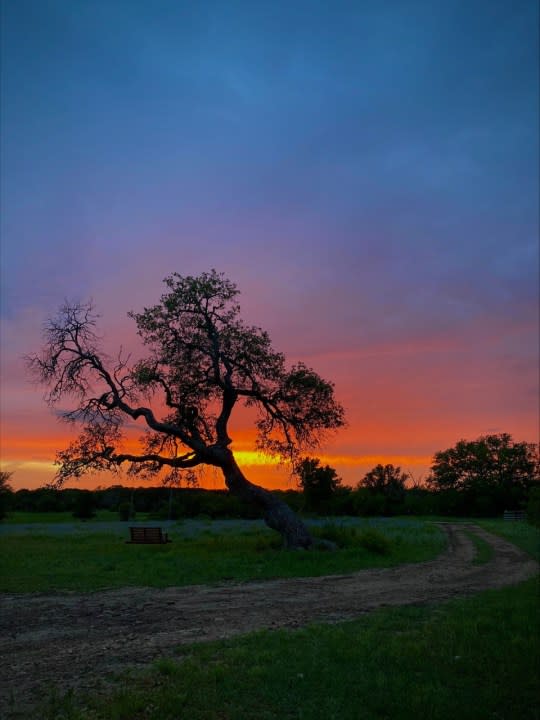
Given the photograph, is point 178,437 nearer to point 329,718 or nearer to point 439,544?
point 439,544

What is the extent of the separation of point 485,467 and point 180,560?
8650 centimetres

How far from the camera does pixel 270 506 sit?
24.7 m

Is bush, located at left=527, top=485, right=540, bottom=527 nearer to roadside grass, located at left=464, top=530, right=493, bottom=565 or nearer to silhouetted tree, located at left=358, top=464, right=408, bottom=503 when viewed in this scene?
roadside grass, located at left=464, top=530, right=493, bottom=565

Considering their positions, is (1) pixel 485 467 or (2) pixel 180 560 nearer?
(2) pixel 180 560

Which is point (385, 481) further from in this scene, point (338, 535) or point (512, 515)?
point (338, 535)

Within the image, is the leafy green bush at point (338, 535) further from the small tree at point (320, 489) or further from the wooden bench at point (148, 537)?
the small tree at point (320, 489)

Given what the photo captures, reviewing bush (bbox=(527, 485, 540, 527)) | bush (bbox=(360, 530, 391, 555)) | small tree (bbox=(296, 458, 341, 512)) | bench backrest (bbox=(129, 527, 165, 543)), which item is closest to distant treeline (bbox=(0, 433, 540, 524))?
small tree (bbox=(296, 458, 341, 512))

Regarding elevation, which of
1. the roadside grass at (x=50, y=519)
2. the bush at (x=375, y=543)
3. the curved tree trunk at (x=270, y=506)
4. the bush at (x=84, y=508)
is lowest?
the roadside grass at (x=50, y=519)

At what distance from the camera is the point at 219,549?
973 inches

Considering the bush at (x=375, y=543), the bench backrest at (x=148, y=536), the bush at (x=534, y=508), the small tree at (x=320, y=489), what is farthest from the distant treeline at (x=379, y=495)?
the bush at (x=534, y=508)

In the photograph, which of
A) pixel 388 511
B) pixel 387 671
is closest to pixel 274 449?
pixel 387 671

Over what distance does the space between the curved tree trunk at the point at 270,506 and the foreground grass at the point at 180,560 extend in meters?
0.90

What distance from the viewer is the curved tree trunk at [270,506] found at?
79.0ft

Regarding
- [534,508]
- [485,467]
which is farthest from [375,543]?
[485,467]
